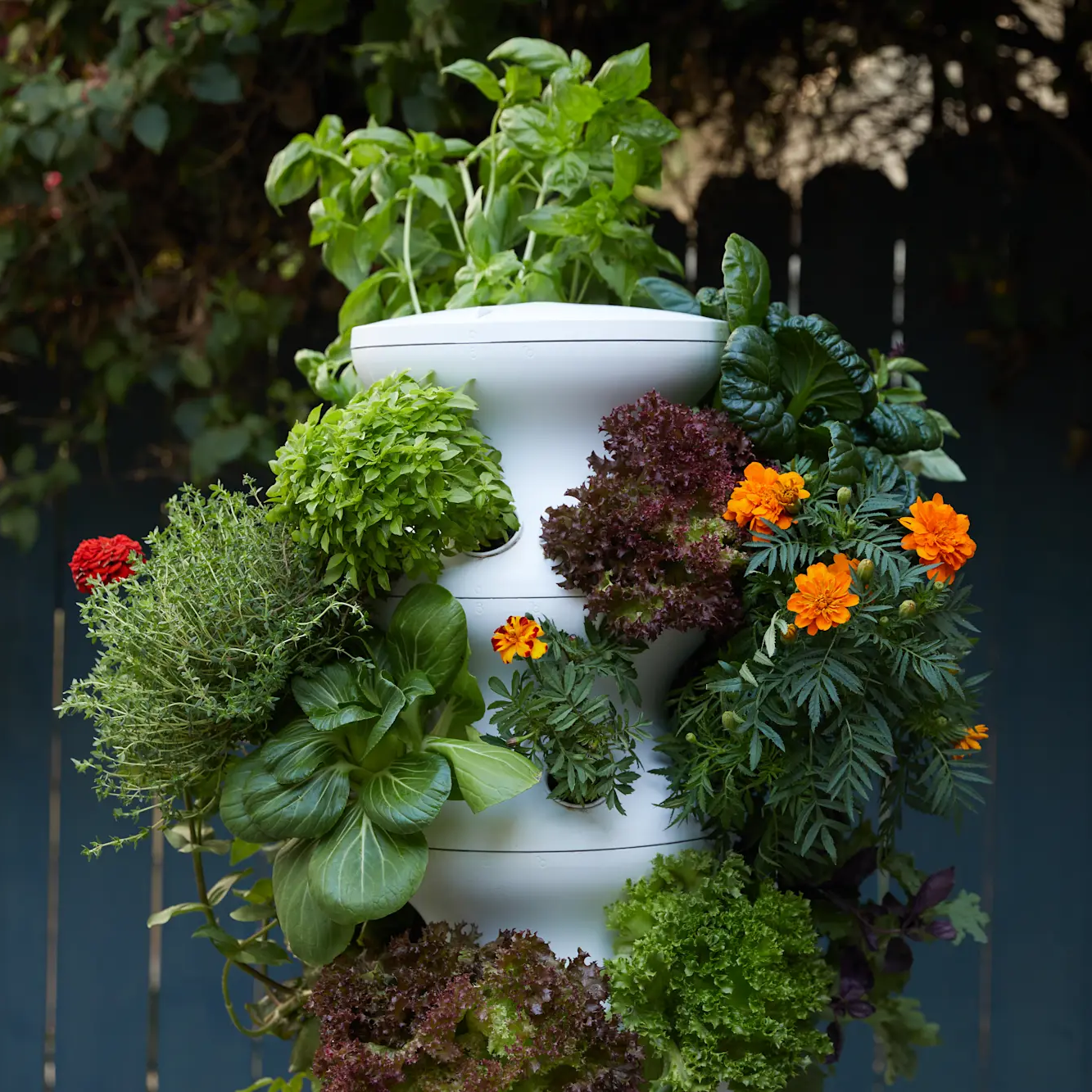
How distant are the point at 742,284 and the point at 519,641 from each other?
489 millimetres

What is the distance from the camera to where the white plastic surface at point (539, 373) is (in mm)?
1357

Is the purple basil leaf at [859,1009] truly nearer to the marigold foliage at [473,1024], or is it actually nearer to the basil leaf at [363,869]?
the marigold foliage at [473,1024]

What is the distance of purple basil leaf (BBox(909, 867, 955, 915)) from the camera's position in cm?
154

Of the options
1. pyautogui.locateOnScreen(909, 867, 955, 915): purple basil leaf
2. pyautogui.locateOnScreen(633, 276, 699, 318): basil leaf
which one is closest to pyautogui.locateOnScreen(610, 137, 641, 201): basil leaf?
pyautogui.locateOnScreen(633, 276, 699, 318): basil leaf

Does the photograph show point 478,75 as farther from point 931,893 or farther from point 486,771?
point 931,893

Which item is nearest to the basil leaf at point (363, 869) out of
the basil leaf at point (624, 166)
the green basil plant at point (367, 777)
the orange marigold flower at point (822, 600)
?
the green basil plant at point (367, 777)

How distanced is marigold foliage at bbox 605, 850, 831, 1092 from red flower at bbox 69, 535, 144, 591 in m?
0.68

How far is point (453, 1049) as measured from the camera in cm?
125

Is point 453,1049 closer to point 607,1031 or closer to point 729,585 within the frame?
point 607,1031

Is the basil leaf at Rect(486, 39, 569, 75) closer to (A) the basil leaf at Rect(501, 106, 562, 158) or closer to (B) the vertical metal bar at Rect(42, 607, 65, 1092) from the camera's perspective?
(A) the basil leaf at Rect(501, 106, 562, 158)

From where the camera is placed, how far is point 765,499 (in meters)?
1.29

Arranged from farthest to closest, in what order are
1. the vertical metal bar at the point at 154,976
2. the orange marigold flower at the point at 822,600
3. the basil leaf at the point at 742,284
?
the vertical metal bar at the point at 154,976
the basil leaf at the point at 742,284
the orange marigold flower at the point at 822,600

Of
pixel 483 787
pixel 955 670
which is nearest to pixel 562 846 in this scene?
pixel 483 787

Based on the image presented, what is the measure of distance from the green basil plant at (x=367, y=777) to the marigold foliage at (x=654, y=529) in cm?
15
